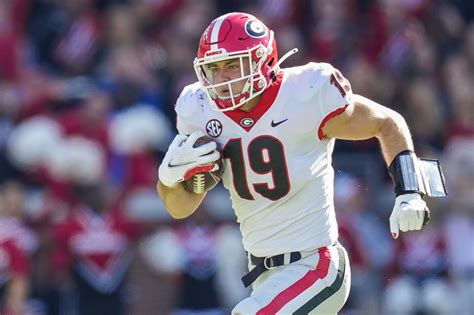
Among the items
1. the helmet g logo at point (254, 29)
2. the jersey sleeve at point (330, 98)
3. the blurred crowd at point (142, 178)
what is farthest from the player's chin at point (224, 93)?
the blurred crowd at point (142, 178)

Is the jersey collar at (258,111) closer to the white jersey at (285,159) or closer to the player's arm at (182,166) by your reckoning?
the white jersey at (285,159)

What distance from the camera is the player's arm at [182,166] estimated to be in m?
4.73

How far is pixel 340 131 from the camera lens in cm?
485

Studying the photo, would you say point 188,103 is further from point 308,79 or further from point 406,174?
point 406,174

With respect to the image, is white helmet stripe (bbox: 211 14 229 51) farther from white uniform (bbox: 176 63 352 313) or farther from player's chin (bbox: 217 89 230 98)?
white uniform (bbox: 176 63 352 313)

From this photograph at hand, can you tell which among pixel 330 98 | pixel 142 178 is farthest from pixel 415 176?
pixel 142 178

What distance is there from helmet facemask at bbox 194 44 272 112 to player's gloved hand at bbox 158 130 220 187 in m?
0.17

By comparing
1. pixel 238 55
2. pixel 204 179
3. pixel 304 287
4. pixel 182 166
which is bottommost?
pixel 304 287

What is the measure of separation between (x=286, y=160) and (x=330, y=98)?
1.01 ft

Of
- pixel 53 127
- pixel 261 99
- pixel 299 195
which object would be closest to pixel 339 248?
pixel 299 195

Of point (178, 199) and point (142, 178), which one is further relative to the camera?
point (142, 178)

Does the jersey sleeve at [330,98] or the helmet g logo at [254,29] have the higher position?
the helmet g logo at [254,29]

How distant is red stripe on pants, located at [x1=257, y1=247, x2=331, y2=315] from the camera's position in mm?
4590

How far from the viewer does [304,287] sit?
468cm
